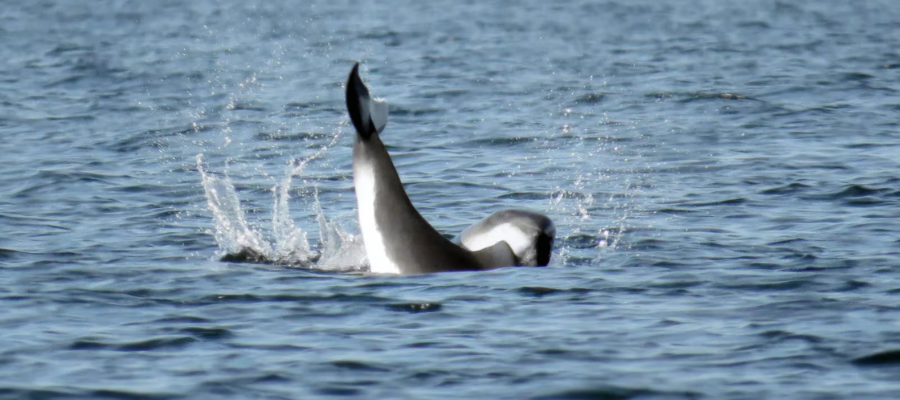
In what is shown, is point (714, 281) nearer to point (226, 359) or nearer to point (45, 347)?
point (226, 359)

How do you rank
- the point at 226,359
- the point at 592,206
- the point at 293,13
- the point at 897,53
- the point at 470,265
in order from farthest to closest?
the point at 293,13 → the point at 897,53 → the point at 592,206 → the point at 470,265 → the point at 226,359

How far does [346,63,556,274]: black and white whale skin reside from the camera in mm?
11977

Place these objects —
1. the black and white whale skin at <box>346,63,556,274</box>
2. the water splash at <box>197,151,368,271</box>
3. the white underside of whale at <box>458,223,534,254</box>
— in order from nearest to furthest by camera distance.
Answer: the black and white whale skin at <box>346,63,556,274</box>, the white underside of whale at <box>458,223,534,254</box>, the water splash at <box>197,151,368,271</box>

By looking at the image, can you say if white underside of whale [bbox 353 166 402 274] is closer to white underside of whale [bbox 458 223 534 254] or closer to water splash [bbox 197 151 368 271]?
water splash [bbox 197 151 368 271]

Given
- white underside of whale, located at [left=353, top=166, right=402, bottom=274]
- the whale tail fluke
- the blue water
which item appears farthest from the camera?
white underside of whale, located at [left=353, top=166, right=402, bottom=274]

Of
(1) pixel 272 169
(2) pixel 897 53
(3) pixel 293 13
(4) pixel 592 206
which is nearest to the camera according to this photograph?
(4) pixel 592 206

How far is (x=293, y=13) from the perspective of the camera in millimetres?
51062

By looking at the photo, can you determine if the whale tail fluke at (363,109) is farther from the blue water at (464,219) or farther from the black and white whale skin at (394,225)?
the blue water at (464,219)

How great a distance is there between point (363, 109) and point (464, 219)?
375cm

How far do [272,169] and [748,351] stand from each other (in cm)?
1097

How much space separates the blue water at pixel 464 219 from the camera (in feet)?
30.0

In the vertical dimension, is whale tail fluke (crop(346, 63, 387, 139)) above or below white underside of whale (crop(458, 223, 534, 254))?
above

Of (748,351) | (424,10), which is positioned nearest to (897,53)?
(424,10)

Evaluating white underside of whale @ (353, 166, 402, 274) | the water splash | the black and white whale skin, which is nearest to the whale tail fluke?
the black and white whale skin
